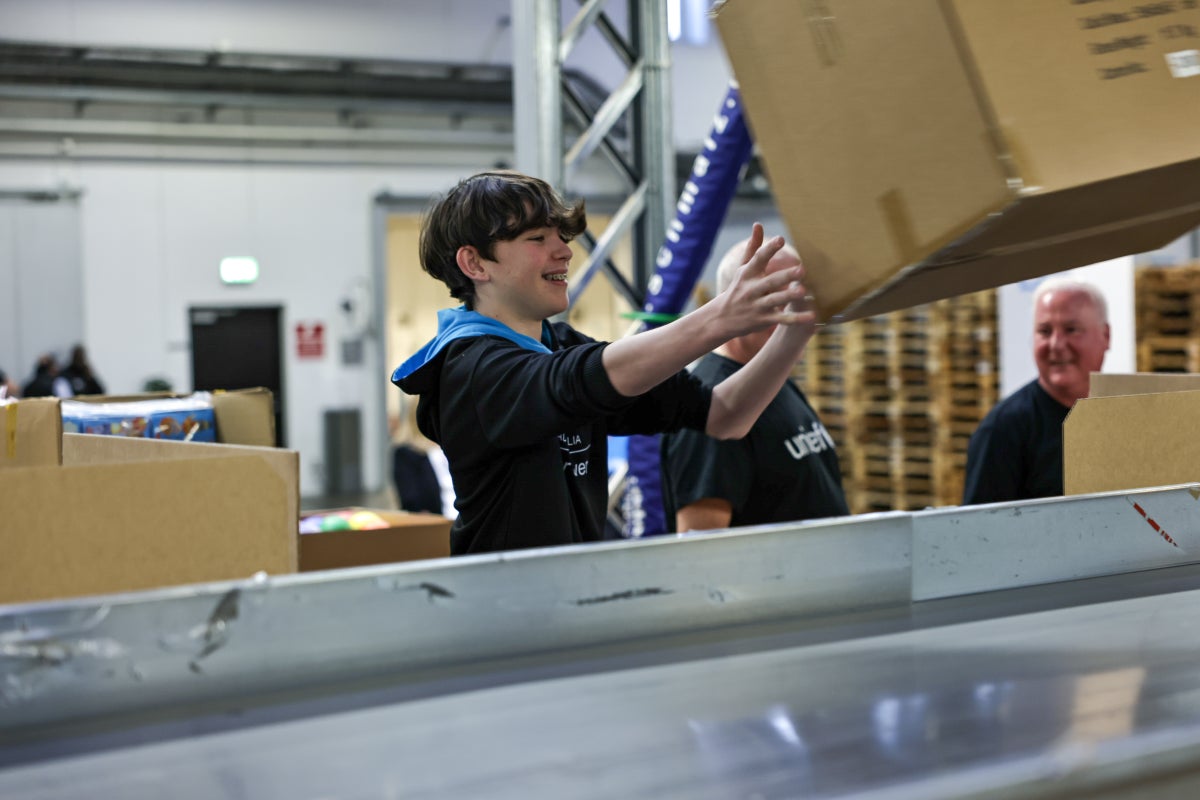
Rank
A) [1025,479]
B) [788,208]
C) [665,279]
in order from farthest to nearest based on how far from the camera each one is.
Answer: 1. [665,279]
2. [1025,479]
3. [788,208]

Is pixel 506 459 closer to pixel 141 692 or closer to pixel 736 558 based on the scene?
pixel 736 558

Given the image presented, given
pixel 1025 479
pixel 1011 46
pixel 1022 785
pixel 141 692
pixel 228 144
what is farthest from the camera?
pixel 228 144

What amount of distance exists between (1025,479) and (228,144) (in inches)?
344

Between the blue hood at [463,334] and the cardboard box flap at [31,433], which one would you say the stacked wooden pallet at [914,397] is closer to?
the blue hood at [463,334]

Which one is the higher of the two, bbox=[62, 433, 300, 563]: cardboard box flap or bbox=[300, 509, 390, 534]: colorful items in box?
bbox=[62, 433, 300, 563]: cardboard box flap

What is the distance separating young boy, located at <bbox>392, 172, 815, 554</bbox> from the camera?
134 centimetres

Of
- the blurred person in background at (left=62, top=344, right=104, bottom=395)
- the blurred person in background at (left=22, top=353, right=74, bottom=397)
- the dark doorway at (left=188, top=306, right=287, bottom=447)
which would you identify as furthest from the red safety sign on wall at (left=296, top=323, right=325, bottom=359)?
the blurred person in background at (left=22, top=353, right=74, bottom=397)

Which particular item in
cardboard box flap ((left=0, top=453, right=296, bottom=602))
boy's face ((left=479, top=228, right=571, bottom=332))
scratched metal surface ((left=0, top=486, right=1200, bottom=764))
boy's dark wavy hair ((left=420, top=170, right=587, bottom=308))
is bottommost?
scratched metal surface ((left=0, top=486, right=1200, bottom=764))

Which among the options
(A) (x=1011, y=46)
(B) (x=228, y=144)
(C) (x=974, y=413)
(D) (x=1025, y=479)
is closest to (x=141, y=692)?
(A) (x=1011, y=46)

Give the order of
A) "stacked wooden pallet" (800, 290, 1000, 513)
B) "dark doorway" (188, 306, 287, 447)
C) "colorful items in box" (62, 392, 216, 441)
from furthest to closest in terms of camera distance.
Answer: "dark doorway" (188, 306, 287, 447)
"stacked wooden pallet" (800, 290, 1000, 513)
"colorful items in box" (62, 392, 216, 441)

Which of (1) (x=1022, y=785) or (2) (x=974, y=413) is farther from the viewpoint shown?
(2) (x=974, y=413)

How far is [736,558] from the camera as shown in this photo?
1170 mm

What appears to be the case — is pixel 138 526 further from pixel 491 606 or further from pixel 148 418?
pixel 148 418

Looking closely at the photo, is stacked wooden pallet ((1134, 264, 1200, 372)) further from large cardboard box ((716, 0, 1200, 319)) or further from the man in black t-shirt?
large cardboard box ((716, 0, 1200, 319))
